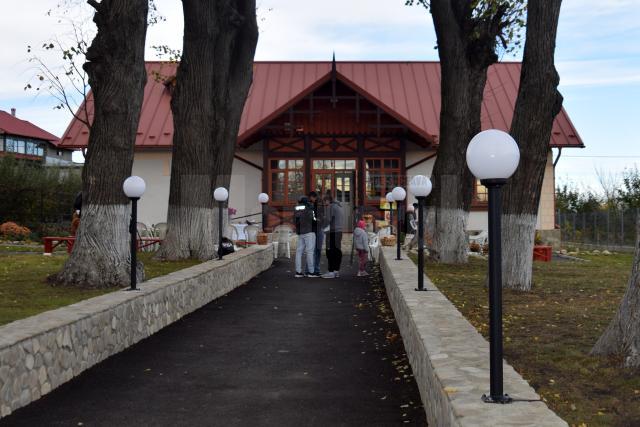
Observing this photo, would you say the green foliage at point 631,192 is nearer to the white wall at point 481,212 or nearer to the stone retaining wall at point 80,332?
the white wall at point 481,212

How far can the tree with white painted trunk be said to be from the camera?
15.7 m

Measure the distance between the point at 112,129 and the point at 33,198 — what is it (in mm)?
19674

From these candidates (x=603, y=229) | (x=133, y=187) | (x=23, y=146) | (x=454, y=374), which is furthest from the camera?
(x=23, y=146)

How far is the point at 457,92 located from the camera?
1602 centimetres

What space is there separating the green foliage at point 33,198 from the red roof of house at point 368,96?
5.88 ft

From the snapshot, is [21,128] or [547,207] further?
[21,128]

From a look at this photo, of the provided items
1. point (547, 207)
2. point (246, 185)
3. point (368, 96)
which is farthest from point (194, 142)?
point (547, 207)

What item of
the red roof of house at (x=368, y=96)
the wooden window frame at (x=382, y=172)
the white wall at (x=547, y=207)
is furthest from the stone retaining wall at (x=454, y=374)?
the white wall at (x=547, y=207)

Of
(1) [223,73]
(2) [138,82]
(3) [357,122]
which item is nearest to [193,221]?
(1) [223,73]

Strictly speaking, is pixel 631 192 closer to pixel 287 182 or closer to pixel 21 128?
pixel 287 182

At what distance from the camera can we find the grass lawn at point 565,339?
15.3ft

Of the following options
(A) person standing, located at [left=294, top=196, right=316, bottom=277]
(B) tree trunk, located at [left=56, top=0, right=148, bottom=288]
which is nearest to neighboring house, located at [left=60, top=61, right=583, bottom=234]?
(A) person standing, located at [left=294, top=196, right=316, bottom=277]

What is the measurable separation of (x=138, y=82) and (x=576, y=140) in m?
22.3

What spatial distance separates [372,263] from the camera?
21.1 meters
